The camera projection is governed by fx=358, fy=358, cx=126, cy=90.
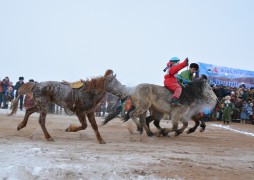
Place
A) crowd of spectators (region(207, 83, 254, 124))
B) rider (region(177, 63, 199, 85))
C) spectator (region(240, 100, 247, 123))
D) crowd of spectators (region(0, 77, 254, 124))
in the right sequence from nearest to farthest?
rider (region(177, 63, 199, 85)), crowd of spectators (region(0, 77, 254, 124)), crowd of spectators (region(207, 83, 254, 124)), spectator (region(240, 100, 247, 123))

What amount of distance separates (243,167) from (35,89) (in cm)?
517

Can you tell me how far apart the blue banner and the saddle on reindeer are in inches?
506

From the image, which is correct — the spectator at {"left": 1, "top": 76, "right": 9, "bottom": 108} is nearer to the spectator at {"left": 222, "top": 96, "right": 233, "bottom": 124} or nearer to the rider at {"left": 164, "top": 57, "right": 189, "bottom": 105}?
the spectator at {"left": 222, "top": 96, "right": 233, "bottom": 124}

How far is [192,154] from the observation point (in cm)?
661

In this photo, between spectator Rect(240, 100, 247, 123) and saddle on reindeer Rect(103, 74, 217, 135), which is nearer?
saddle on reindeer Rect(103, 74, 217, 135)

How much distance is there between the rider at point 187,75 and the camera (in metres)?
10.9

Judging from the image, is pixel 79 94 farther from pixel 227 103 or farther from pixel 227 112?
pixel 227 103

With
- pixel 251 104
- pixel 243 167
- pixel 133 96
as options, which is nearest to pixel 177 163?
pixel 243 167

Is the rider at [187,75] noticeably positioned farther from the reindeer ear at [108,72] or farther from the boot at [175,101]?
the reindeer ear at [108,72]

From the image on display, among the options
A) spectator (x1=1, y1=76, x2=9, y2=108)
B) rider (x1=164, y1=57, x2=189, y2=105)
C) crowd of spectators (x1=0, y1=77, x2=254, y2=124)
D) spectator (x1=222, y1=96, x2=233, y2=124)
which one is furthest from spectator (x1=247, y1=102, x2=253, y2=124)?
spectator (x1=1, y1=76, x2=9, y2=108)

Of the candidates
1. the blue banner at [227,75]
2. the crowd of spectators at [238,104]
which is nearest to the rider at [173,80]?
the crowd of spectators at [238,104]

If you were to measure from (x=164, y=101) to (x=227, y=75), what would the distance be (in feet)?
50.1

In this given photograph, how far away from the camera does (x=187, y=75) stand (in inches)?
437

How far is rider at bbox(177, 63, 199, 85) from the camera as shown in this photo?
35.6 ft
